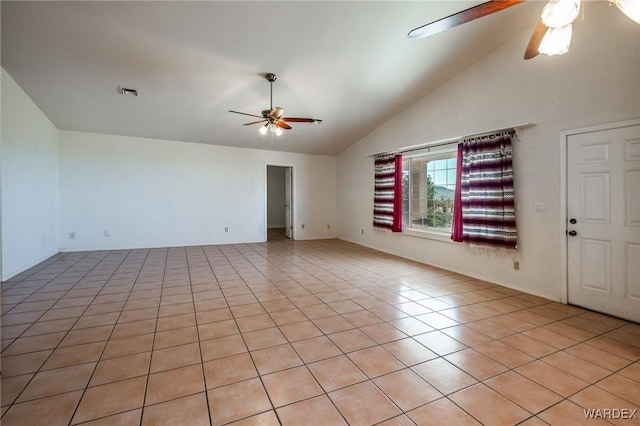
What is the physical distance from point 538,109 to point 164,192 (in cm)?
696

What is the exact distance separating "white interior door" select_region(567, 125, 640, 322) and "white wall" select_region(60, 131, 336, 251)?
5819mm

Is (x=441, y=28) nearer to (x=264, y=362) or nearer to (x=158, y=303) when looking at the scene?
(x=264, y=362)

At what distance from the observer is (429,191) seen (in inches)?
207

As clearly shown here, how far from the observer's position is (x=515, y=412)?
1636 millimetres

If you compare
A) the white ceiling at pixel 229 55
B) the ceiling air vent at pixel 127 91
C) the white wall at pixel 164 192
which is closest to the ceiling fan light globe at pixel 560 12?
the white ceiling at pixel 229 55

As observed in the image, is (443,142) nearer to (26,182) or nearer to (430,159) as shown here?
(430,159)

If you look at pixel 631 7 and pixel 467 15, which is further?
pixel 467 15

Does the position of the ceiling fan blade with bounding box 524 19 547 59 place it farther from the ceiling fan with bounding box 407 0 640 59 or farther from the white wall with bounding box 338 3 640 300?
the white wall with bounding box 338 3 640 300

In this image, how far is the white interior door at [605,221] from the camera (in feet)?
9.22

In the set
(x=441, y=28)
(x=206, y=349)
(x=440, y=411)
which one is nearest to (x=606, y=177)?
(x=441, y=28)

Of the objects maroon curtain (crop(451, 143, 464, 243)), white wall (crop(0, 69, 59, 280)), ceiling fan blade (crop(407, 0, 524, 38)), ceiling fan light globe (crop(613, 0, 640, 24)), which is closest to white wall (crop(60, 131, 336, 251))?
white wall (crop(0, 69, 59, 280))

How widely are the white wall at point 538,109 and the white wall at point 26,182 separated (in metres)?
6.32

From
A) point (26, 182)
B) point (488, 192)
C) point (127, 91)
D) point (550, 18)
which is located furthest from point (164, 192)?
point (550, 18)

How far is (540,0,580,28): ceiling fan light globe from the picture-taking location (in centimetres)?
142
